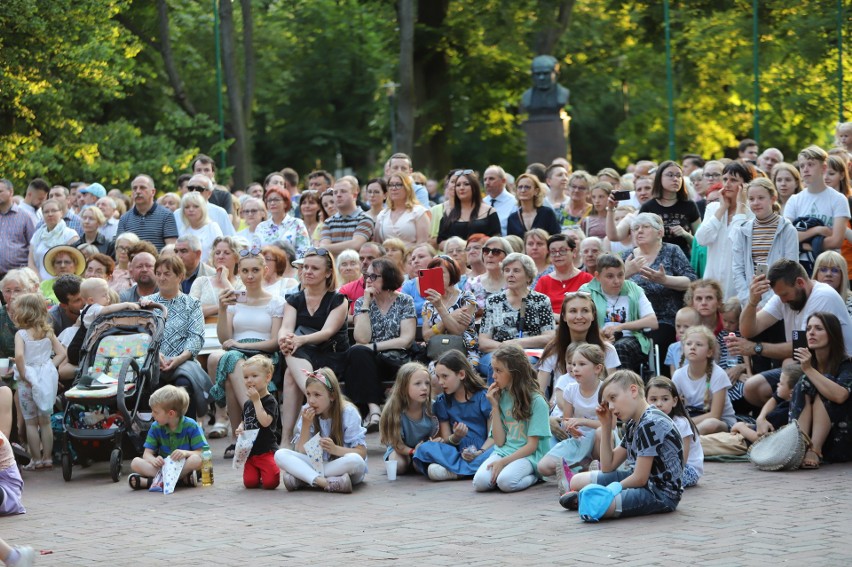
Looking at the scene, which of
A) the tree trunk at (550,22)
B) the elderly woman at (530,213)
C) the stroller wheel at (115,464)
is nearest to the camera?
the stroller wheel at (115,464)

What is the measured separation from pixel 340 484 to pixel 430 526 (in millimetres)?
1495

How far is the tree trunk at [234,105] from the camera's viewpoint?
29047 mm

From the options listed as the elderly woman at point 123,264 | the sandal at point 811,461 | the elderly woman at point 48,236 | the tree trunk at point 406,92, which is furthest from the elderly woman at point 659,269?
the tree trunk at point 406,92

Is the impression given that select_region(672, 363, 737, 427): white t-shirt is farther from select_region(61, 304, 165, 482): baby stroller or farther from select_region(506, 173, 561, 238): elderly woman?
select_region(61, 304, 165, 482): baby stroller

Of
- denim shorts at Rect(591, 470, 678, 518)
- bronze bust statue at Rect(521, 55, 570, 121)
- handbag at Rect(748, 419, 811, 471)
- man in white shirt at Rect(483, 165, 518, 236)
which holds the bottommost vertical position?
denim shorts at Rect(591, 470, 678, 518)

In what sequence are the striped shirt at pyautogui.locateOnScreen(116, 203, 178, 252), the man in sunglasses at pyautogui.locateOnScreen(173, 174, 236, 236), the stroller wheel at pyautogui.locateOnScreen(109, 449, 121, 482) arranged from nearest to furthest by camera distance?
the stroller wheel at pyautogui.locateOnScreen(109, 449, 121, 482)
the striped shirt at pyautogui.locateOnScreen(116, 203, 178, 252)
the man in sunglasses at pyautogui.locateOnScreen(173, 174, 236, 236)

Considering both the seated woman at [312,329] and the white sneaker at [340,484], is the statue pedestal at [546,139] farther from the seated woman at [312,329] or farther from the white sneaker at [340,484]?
the white sneaker at [340,484]

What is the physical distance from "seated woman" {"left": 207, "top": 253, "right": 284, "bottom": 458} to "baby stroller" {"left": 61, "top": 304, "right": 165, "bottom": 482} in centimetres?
62

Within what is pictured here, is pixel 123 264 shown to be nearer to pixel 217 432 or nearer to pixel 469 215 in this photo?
pixel 217 432

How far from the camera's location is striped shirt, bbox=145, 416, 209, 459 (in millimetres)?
10438

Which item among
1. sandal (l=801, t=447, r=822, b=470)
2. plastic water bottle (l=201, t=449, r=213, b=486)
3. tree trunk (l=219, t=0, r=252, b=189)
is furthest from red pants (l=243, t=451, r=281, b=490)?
tree trunk (l=219, t=0, r=252, b=189)

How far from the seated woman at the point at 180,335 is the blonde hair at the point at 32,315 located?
0.82 meters

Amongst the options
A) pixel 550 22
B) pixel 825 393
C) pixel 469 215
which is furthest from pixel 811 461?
pixel 550 22

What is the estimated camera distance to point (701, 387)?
10898 millimetres
